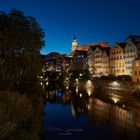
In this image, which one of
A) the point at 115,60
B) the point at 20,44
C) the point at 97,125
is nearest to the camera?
the point at 97,125

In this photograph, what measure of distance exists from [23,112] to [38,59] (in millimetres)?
13402

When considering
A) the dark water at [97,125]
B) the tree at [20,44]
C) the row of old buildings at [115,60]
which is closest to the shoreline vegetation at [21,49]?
the tree at [20,44]

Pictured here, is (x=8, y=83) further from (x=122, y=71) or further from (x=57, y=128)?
(x=122, y=71)

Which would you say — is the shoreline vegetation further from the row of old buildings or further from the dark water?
the row of old buildings

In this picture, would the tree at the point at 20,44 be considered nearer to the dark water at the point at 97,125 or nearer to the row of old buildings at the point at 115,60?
the dark water at the point at 97,125

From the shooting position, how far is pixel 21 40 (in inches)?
1016

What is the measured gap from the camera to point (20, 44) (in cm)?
2589

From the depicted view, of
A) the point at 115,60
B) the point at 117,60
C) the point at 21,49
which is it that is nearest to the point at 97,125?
the point at 21,49

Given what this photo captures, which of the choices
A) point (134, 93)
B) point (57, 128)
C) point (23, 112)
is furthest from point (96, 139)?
point (134, 93)

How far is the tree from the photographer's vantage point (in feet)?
80.7

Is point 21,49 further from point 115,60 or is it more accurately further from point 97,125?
point 115,60

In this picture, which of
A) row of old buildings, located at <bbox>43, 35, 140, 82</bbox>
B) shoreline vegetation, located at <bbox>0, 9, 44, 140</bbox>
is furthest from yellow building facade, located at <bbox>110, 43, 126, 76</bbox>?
shoreline vegetation, located at <bbox>0, 9, 44, 140</bbox>

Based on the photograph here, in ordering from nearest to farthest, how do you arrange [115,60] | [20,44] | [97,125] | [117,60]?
1. [97,125]
2. [20,44]
3. [117,60]
4. [115,60]

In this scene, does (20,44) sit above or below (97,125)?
above
